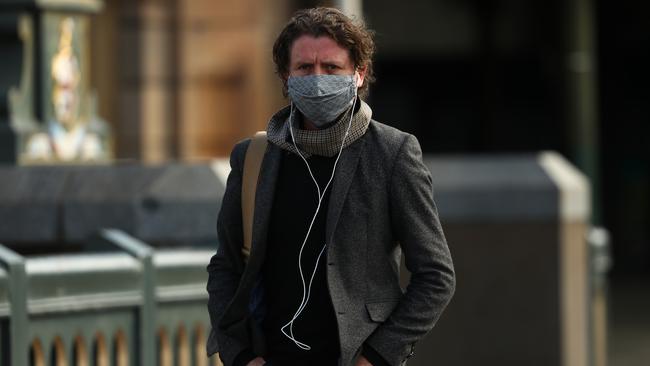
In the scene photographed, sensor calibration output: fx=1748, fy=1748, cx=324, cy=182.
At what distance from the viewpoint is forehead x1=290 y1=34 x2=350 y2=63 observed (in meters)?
3.91

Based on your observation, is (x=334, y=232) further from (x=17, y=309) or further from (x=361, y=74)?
(x=17, y=309)

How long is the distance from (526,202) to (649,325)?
8.60m

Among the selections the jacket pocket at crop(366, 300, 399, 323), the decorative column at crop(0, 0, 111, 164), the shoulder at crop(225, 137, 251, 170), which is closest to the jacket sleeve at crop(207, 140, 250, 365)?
the shoulder at crop(225, 137, 251, 170)

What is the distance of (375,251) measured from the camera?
13.0 ft

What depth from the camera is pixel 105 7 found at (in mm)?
18062

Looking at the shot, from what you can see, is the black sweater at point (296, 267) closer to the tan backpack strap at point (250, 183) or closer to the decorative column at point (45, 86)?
the tan backpack strap at point (250, 183)

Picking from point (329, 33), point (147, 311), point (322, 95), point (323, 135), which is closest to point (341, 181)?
point (323, 135)

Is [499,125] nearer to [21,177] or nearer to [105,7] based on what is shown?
[105,7]

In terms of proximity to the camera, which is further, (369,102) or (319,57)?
(369,102)

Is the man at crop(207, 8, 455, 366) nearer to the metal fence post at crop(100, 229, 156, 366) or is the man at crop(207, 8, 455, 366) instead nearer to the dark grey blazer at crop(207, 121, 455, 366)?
the dark grey blazer at crop(207, 121, 455, 366)

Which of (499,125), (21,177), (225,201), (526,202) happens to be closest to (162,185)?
(21,177)

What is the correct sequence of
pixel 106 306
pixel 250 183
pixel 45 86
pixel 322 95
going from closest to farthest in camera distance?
pixel 322 95 → pixel 250 183 → pixel 106 306 → pixel 45 86

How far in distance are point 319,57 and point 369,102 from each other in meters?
16.9

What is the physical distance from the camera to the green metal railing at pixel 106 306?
554 cm
